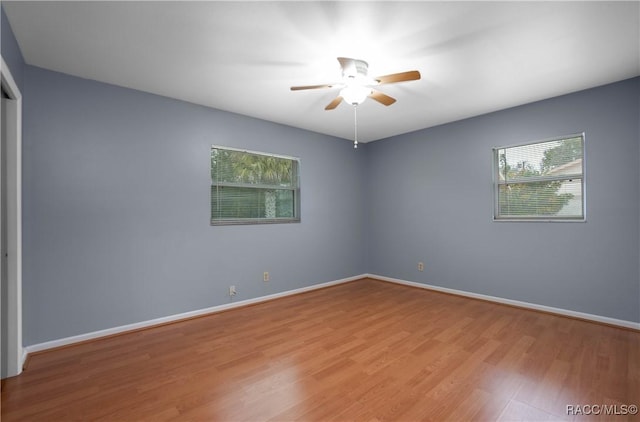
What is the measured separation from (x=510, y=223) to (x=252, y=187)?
3396 mm

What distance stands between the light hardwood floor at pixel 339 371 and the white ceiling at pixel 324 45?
250 centimetres

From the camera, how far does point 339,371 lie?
2191 millimetres

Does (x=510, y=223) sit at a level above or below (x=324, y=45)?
below

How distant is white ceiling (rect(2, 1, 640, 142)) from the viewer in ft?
6.28

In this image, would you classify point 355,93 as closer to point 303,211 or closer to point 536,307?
point 303,211

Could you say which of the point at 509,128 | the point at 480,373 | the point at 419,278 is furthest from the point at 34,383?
the point at 509,128

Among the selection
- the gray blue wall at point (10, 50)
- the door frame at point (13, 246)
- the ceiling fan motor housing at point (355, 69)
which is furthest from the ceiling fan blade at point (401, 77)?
the door frame at point (13, 246)

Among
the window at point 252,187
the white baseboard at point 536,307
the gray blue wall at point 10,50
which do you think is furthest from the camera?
the window at point 252,187

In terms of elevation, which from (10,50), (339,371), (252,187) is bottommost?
(339,371)

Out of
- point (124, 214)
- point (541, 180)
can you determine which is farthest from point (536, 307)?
A: point (124, 214)

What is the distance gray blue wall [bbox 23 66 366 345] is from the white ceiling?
0.32 meters

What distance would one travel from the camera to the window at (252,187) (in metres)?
3.66

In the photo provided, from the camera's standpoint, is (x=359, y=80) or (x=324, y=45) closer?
(x=324, y=45)

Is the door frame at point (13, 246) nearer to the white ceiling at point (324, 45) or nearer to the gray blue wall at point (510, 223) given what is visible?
the white ceiling at point (324, 45)
